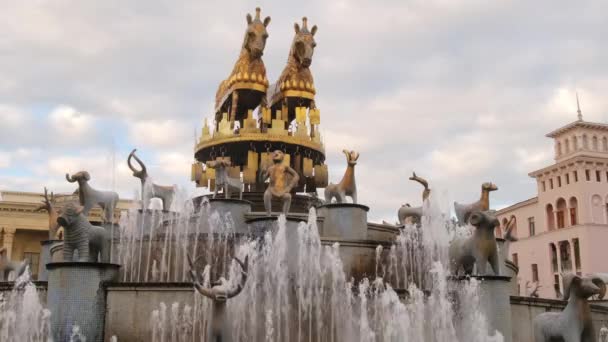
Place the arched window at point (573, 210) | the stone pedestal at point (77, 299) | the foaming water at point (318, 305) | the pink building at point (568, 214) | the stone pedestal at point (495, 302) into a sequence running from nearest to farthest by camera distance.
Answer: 1. the stone pedestal at point (77, 299)
2. the foaming water at point (318, 305)
3. the stone pedestal at point (495, 302)
4. the pink building at point (568, 214)
5. the arched window at point (573, 210)

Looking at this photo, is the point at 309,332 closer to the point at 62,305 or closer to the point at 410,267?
the point at 410,267

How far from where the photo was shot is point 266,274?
49.5 feet

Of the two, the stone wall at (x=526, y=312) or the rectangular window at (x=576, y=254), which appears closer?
the stone wall at (x=526, y=312)

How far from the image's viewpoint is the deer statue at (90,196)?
17.3m

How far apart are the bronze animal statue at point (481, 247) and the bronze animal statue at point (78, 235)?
8083 mm

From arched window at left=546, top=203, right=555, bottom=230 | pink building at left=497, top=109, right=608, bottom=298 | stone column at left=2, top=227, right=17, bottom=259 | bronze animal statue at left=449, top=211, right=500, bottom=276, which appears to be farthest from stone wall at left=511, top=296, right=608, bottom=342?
stone column at left=2, top=227, right=17, bottom=259

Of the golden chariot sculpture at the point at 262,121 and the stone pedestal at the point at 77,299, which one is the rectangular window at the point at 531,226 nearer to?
the golden chariot sculpture at the point at 262,121

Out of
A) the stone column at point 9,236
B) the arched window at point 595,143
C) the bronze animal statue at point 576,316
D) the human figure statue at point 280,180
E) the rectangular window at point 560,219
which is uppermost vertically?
the arched window at point 595,143

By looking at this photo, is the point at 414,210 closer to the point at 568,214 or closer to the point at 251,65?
the point at 251,65

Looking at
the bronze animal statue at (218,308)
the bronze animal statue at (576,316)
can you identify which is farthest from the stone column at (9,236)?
the bronze animal statue at (576,316)

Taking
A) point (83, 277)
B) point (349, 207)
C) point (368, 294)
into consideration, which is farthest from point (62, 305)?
point (349, 207)

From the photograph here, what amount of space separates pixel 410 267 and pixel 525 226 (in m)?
50.1

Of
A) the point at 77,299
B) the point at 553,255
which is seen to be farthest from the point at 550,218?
the point at 77,299

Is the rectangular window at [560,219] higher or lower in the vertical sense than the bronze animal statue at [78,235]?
higher
